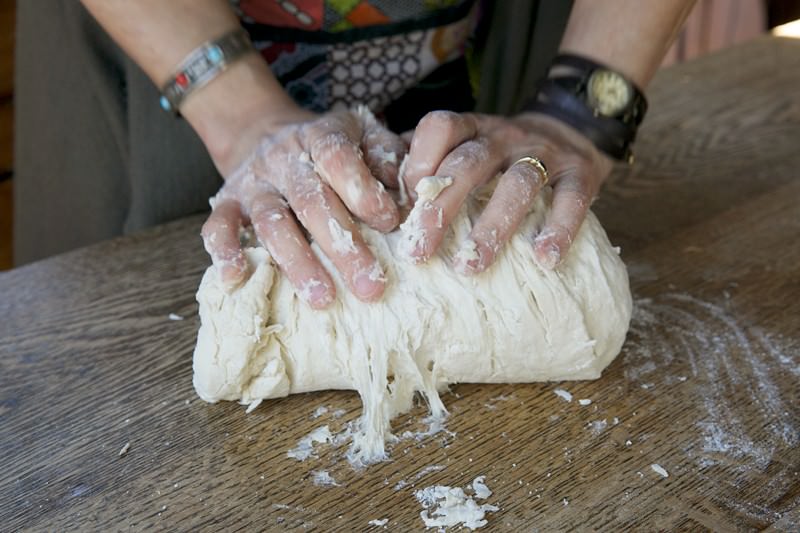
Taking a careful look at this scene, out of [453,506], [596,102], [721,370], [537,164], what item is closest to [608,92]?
[596,102]

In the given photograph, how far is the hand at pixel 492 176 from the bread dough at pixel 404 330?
0.02m

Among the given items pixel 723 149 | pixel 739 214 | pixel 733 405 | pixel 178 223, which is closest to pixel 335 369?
pixel 733 405

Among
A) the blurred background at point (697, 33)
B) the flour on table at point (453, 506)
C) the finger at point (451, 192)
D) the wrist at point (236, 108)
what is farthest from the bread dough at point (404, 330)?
the blurred background at point (697, 33)

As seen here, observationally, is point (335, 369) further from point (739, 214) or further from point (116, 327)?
point (739, 214)

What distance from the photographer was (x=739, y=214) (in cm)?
152

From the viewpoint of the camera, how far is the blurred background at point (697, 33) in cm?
224

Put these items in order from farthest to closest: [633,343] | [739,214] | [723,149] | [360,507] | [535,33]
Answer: [723,149] → [535,33] → [739,214] → [633,343] → [360,507]

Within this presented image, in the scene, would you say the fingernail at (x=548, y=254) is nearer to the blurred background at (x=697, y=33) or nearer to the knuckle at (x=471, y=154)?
the knuckle at (x=471, y=154)

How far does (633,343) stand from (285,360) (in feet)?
1.69

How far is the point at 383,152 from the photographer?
3.82 feet

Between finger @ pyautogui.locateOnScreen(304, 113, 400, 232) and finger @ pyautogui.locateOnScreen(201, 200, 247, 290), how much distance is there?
148 millimetres

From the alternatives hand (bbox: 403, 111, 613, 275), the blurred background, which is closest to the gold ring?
hand (bbox: 403, 111, 613, 275)

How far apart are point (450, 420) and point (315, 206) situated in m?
0.34

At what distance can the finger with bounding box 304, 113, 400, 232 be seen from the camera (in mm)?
1062
